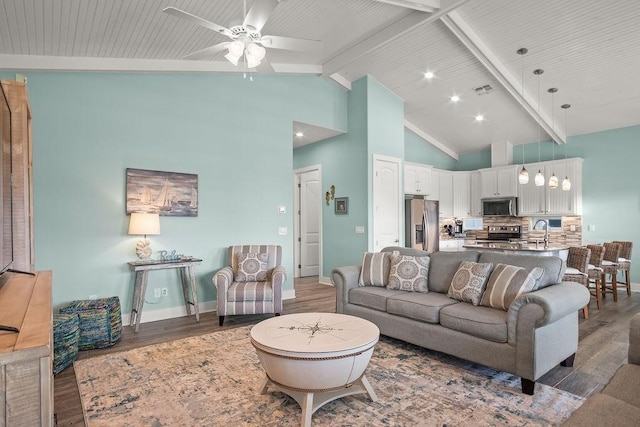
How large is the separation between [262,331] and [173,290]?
256 centimetres

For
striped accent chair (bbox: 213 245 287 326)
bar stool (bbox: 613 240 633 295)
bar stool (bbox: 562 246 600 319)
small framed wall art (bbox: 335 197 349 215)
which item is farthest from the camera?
small framed wall art (bbox: 335 197 349 215)

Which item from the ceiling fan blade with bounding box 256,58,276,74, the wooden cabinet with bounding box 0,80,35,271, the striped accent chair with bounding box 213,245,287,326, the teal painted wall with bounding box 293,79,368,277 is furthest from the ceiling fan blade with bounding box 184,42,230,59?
the teal painted wall with bounding box 293,79,368,277

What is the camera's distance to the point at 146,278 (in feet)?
13.4

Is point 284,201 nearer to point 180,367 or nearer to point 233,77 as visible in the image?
point 233,77

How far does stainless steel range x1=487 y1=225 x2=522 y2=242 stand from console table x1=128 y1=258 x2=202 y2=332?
254 inches

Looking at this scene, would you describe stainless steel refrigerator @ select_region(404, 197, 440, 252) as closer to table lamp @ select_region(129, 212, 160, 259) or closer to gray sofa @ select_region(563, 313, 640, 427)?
table lamp @ select_region(129, 212, 160, 259)

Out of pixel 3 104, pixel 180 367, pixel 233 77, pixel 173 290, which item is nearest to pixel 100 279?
pixel 173 290

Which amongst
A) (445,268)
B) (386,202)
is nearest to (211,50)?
(445,268)

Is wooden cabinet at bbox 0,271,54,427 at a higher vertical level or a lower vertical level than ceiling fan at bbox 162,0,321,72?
lower

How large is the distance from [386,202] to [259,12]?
4.34 metres

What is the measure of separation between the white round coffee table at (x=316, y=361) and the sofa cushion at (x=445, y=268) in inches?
54.5

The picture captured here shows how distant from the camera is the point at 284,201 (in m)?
5.61

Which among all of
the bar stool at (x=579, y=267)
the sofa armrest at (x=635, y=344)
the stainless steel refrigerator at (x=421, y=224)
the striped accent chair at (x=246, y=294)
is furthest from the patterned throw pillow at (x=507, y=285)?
the stainless steel refrigerator at (x=421, y=224)

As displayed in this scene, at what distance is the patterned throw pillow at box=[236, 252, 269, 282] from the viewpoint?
4.61m
